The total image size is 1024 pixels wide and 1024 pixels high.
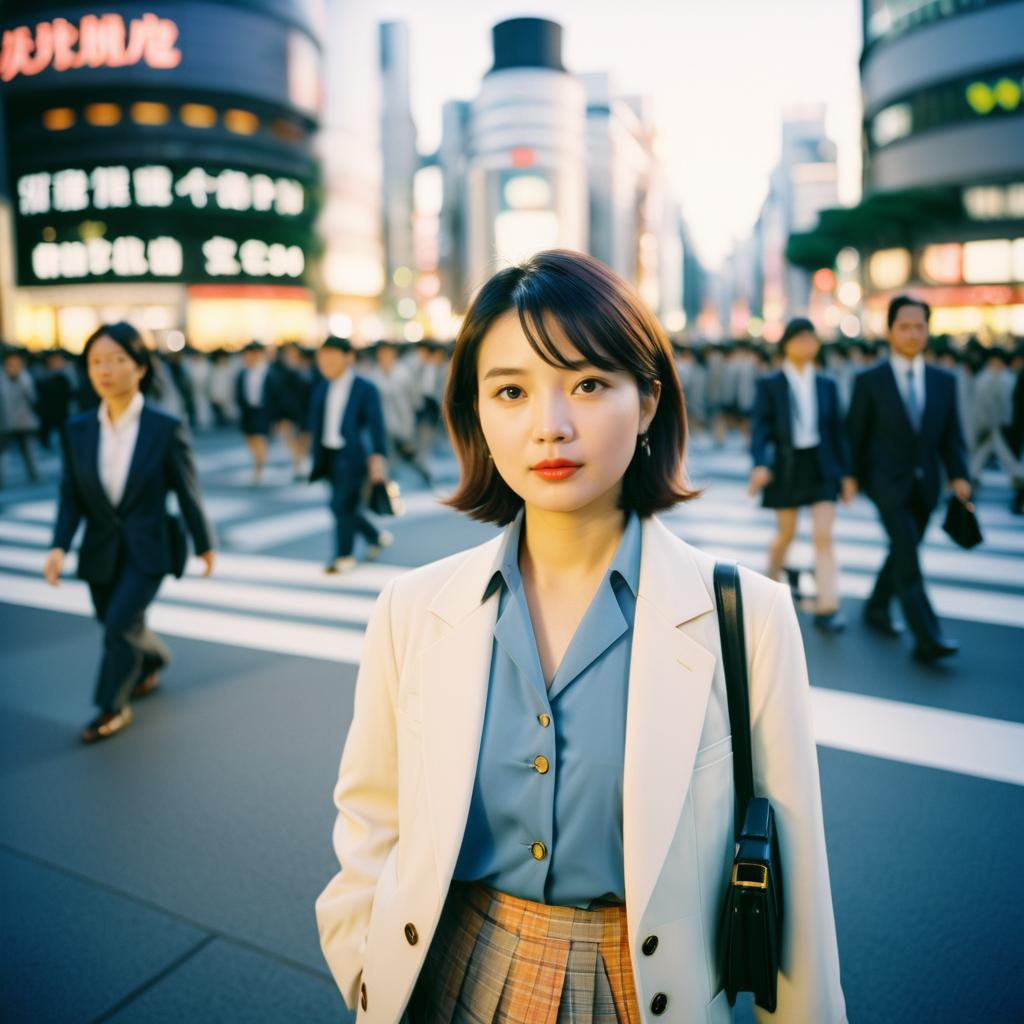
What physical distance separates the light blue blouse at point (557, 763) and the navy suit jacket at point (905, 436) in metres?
4.46

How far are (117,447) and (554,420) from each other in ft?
12.0

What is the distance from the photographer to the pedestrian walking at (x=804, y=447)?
6148mm

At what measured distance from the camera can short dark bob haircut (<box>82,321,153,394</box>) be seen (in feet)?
14.4

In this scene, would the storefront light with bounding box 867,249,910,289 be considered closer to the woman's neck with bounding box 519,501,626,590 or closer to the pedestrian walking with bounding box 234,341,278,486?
the pedestrian walking with bounding box 234,341,278,486

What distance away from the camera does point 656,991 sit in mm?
1380

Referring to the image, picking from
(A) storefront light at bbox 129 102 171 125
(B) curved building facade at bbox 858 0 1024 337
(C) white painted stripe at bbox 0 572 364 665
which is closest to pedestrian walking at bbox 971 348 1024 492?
(C) white painted stripe at bbox 0 572 364 665

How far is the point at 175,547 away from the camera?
4707mm

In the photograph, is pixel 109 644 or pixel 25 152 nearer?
pixel 109 644

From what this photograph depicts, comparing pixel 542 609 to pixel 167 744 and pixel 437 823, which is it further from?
pixel 167 744

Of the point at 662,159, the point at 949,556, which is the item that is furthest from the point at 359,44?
the point at 662,159

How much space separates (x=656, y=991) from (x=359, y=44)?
7612 centimetres

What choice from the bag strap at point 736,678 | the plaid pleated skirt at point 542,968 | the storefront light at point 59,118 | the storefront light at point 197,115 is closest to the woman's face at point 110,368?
the plaid pleated skirt at point 542,968

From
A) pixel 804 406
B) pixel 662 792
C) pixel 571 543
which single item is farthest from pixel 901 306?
pixel 662 792

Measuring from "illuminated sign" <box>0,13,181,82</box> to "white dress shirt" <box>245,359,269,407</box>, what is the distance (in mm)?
43124
